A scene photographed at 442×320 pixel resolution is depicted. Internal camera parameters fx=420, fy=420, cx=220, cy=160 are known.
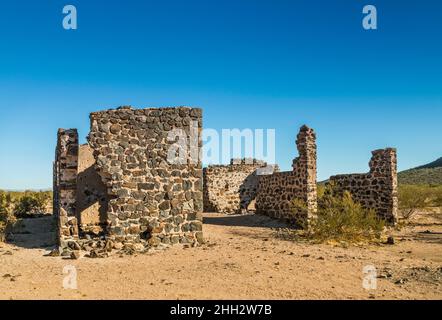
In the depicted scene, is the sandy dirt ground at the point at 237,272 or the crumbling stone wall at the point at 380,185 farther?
the crumbling stone wall at the point at 380,185

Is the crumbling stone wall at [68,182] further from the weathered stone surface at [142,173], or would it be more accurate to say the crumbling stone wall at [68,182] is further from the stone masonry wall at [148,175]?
the stone masonry wall at [148,175]

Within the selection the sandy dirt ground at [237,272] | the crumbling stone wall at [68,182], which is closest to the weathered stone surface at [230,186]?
the sandy dirt ground at [237,272]

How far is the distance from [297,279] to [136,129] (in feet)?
19.5

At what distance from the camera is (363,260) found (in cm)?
914

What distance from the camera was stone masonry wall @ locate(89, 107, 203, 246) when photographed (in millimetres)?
10820

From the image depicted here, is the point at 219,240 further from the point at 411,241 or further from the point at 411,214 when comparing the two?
the point at 411,214

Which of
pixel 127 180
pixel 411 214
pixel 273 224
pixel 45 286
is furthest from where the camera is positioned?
pixel 411 214

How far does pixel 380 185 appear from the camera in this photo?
1648cm

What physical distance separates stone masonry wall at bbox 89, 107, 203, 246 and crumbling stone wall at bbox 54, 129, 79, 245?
2.49 ft

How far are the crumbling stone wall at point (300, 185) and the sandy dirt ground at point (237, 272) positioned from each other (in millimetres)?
2892

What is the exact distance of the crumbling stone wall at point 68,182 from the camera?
10828mm

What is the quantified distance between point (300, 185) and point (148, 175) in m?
5.85

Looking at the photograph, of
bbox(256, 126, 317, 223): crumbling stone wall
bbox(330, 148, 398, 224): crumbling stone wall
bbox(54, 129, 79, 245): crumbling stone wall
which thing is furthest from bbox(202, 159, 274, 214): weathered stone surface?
bbox(54, 129, 79, 245): crumbling stone wall
